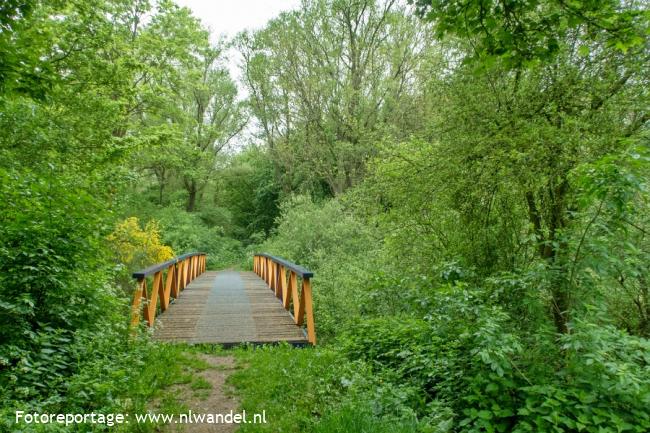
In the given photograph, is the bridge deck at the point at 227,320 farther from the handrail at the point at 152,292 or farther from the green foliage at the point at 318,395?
the green foliage at the point at 318,395

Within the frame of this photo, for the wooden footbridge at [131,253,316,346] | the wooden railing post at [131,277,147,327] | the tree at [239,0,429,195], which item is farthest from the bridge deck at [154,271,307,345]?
the tree at [239,0,429,195]

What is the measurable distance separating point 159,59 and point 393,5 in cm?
890

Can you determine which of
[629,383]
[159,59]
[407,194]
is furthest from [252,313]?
[159,59]

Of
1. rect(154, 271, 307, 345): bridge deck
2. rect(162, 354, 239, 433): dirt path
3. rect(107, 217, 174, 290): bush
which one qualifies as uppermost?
rect(107, 217, 174, 290): bush

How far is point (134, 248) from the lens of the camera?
9.82 metres

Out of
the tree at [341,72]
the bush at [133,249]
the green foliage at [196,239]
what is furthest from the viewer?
the green foliage at [196,239]

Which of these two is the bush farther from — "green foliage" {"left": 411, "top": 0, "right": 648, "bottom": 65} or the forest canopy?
"green foliage" {"left": 411, "top": 0, "right": 648, "bottom": 65}

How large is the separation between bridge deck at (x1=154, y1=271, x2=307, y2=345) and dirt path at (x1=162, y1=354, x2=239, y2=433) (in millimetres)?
1134

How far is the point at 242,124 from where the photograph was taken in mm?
26250

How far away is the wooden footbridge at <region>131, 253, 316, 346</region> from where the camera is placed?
5438mm

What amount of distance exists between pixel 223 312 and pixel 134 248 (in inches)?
173

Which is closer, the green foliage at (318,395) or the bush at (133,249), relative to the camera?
the green foliage at (318,395)

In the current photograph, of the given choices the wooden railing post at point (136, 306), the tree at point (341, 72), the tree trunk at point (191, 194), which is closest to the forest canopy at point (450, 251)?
the wooden railing post at point (136, 306)

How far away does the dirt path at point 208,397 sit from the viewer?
2.98 metres
